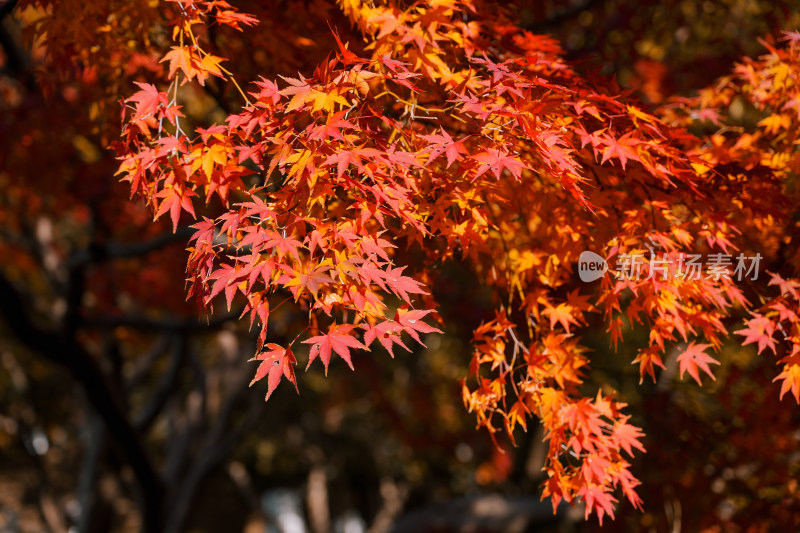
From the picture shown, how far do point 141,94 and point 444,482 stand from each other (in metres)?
13.3

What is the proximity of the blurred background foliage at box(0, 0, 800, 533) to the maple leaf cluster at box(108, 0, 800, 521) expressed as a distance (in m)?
0.64

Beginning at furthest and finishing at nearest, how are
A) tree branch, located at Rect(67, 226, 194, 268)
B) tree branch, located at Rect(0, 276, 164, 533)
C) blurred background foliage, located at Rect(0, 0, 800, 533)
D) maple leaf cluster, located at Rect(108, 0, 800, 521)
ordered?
tree branch, located at Rect(0, 276, 164, 533) < tree branch, located at Rect(67, 226, 194, 268) < blurred background foliage, located at Rect(0, 0, 800, 533) < maple leaf cluster, located at Rect(108, 0, 800, 521)

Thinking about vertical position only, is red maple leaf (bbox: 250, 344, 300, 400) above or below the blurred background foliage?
above

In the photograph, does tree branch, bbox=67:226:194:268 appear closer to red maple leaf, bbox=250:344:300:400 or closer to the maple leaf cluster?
the maple leaf cluster

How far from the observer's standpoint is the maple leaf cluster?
2.14 meters

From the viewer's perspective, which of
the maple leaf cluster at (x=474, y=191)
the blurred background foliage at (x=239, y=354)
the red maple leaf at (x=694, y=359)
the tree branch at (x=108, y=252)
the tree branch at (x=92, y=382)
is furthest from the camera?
the tree branch at (x=92, y=382)

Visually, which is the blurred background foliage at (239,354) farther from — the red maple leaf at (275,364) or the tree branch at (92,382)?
the red maple leaf at (275,364)

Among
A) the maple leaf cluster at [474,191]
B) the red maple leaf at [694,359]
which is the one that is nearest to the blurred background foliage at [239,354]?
the maple leaf cluster at [474,191]

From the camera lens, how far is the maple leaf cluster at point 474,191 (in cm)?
214

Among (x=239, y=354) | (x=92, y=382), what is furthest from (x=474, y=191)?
(x=239, y=354)

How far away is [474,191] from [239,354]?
18.8 ft

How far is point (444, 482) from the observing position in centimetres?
1441

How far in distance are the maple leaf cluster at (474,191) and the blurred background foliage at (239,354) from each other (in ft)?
2.12

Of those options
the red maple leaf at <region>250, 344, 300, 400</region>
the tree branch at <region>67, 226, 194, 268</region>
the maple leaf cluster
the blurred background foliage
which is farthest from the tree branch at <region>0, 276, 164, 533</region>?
the red maple leaf at <region>250, 344, 300, 400</region>
